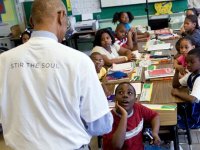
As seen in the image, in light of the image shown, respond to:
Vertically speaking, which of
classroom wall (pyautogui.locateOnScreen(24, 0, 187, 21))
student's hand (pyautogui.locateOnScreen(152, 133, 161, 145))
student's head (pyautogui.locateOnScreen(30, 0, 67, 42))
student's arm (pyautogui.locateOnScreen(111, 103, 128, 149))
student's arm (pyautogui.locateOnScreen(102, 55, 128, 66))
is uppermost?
student's head (pyautogui.locateOnScreen(30, 0, 67, 42))

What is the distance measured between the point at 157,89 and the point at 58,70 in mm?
1436

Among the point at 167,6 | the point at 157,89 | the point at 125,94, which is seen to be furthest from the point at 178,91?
the point at 167,6

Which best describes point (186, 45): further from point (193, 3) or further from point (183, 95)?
point (193, 3)

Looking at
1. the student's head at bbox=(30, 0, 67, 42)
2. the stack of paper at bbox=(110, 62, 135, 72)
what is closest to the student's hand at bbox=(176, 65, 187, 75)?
the stack of paper at bbox=(110, 62, 135, 72)

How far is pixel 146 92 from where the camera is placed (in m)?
2.29

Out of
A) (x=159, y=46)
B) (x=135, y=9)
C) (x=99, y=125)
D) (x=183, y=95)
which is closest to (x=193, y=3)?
(x=135, y=9)

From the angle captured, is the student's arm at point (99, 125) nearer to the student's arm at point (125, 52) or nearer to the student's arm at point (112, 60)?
the student's arm at point (112, 60)

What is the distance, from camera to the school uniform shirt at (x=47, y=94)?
3.49ft

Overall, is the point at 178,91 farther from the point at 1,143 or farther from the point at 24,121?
the point at 1,143

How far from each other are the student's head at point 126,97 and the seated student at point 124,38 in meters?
1.99

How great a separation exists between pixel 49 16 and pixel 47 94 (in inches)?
11.8

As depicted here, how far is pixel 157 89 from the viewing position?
234 centimetres

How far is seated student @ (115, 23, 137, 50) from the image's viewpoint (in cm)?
388

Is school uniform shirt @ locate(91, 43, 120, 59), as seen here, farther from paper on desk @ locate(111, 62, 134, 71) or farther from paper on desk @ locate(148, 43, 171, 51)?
paper on desk @ locate(148, 43, 171, 51)
